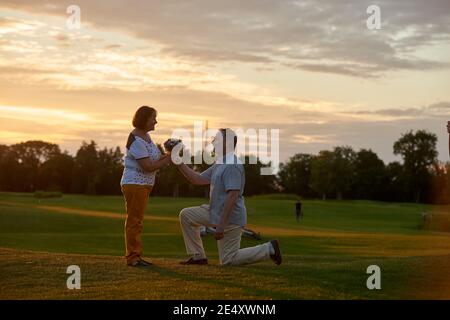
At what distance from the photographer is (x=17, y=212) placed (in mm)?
47719

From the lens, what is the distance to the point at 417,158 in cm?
12781

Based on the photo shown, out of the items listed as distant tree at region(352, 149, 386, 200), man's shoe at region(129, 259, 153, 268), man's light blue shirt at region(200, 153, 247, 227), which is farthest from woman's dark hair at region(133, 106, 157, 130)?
distant tree at region(352, 149, 386, 200)

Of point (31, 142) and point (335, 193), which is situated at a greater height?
point (31, 142)

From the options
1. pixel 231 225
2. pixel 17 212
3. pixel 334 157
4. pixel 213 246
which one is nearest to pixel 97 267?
pixel 231 225

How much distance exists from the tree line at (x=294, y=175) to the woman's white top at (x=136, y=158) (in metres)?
84.2

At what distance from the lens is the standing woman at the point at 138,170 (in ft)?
40.4

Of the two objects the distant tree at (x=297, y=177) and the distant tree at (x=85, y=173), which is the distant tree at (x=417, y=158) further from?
the distant tree at (x=85, y=173)

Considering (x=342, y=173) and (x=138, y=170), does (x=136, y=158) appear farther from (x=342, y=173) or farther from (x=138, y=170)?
(x=342, y=173)

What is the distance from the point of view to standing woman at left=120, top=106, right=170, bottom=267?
1232 centimetres

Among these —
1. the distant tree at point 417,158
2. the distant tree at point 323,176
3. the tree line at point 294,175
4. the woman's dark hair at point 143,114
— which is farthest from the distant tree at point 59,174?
the woman's dark hair at point 143,114

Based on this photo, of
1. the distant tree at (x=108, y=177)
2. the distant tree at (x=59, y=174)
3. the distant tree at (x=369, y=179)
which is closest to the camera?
the distant tree at (x=108, y=177)
